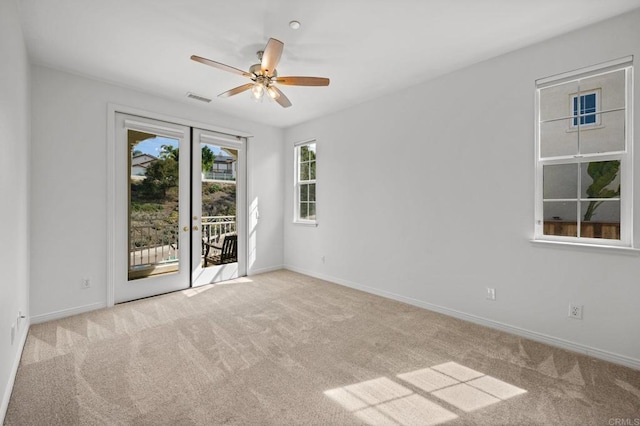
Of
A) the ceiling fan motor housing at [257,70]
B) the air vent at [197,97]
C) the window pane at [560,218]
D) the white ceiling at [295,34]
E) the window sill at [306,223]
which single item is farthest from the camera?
the window sill at [306,223]

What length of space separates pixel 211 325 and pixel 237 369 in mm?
951

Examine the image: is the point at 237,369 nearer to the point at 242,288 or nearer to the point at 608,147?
the point at 242,288

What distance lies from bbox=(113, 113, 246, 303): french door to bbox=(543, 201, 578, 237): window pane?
4161mm

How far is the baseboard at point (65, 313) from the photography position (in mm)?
3041

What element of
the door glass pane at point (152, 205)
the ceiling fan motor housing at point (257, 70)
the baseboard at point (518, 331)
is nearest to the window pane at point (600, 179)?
the baseboard at point (518, 331)

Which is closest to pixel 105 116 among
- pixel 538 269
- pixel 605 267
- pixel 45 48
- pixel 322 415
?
pixel 45 48

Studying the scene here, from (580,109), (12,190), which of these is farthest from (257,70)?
(580,109)

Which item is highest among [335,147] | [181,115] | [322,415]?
[181,115]

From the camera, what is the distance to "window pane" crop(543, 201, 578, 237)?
8.55 feet

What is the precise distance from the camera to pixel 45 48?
9.12ft

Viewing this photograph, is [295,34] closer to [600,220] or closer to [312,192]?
[312,192]

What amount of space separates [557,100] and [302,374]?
3.31 meters

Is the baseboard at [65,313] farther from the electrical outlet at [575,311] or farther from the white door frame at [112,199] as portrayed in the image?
the electrical outlet at [575,311]

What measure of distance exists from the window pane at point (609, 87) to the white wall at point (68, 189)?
16.0 feet
